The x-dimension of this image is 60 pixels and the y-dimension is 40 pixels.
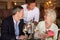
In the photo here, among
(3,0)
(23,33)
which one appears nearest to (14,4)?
(3,0)

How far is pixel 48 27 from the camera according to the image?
193 cm

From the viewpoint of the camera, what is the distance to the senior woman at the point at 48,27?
1916 millimetres

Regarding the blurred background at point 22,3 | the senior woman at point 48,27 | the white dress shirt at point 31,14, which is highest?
the blurred background at point 22,3

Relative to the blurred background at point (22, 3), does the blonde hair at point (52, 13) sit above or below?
below

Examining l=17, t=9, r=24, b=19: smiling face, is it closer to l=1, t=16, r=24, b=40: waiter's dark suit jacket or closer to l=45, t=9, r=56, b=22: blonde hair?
l=1, t=16, r=24, b=40: waiter's dark suit jacket

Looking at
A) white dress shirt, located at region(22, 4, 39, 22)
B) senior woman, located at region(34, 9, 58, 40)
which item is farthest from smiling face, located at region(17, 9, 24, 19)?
senior woman, located at region(34, 9, 58, 40)

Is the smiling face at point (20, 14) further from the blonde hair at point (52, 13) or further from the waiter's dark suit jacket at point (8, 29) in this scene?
the blonde hair at point (52, 13)

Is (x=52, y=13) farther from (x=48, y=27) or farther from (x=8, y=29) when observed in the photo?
(x=8, y=29)

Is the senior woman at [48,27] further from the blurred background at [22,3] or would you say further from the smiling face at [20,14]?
the smiling face at [20,14]

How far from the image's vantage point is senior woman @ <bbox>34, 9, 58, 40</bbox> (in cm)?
192

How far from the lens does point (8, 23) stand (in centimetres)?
190

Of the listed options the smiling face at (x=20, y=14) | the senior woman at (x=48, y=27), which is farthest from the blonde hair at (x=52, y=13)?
the smiling face at (x=20, y=14)

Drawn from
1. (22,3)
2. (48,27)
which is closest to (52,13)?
(48,27)

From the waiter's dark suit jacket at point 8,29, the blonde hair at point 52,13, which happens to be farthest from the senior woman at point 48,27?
the waiter's dark suit jacket at point 8,29
